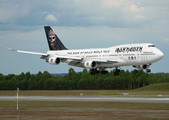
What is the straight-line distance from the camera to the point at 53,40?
300ft

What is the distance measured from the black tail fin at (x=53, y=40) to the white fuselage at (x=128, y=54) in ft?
44.4

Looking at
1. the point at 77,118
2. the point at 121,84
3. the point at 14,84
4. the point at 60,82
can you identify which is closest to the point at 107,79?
the point at 121,84

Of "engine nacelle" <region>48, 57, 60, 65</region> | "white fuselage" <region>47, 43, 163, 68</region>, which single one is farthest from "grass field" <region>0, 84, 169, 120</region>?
"engine nacelle" <region>48, 57, 60, 65</region>

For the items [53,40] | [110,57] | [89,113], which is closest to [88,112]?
[89,113]

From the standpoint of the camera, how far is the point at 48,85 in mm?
194500

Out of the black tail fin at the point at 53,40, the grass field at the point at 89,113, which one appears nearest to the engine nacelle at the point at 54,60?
the black tail fin at the point at 53,40

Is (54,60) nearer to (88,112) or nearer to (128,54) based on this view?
(128,54)

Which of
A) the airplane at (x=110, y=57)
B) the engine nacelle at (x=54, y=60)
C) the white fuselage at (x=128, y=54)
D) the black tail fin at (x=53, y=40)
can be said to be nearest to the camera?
the white fuselage at (x=128, y=54)

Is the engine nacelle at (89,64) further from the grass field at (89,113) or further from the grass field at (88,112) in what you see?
the grass field at (89,113)

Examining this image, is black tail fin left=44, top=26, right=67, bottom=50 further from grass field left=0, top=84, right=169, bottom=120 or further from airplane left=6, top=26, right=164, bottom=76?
grass field left=0, top=84, right=169, bottom=120

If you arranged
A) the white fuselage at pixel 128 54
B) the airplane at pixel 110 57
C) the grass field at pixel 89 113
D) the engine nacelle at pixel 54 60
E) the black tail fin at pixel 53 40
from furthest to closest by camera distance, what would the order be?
the black tail fin at pixel 53 40 → the engine nacelle at pixel 54 60 → the airplane at pixel 110 57 → the white fuselage at pixel 128 54 → the grass field at pixel 89 113

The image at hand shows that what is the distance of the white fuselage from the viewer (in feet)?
218

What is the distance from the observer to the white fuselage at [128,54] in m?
66.5

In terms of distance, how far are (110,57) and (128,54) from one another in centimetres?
546
